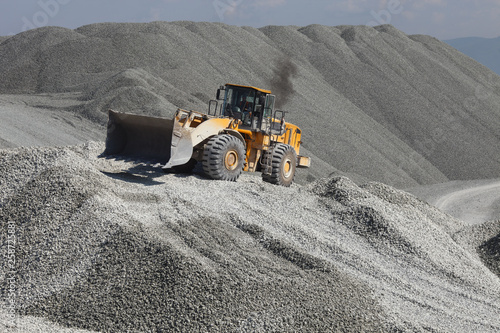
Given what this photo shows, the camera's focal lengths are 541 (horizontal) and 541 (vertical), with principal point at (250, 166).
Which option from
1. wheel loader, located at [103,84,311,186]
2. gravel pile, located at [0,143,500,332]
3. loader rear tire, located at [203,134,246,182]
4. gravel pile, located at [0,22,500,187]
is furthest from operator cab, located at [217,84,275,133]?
gravel pile, located at [0,22,500,187]

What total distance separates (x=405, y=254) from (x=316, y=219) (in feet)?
5.14

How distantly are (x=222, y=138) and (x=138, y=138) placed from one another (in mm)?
1973

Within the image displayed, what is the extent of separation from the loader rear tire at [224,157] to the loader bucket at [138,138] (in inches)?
38.9

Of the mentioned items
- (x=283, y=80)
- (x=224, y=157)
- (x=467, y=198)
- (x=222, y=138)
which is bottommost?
(x=467, y=198)

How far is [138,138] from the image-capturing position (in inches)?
439

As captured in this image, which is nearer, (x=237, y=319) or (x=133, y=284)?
(x=237, y=319)

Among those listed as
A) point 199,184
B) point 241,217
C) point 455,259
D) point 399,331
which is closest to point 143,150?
point 199,184

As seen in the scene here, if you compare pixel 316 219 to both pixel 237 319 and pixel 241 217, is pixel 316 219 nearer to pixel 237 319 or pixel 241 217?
pixel 241 217

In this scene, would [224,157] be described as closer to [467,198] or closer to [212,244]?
[212,244]

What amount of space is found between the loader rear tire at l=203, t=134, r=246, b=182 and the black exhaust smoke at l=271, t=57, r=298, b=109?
12283 mm

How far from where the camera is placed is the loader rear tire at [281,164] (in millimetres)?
11492

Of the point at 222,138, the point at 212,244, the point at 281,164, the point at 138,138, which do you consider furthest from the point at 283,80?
the point at 212,244

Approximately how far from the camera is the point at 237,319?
17.6 feet

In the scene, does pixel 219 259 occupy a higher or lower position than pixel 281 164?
lower
